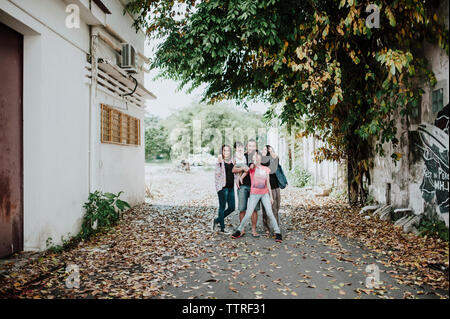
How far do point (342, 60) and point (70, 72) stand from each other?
634cm

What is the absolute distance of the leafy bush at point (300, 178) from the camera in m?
17.4

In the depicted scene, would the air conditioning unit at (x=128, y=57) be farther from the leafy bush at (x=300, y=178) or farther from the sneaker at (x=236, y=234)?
the leafy bush at (x=300, y=178)

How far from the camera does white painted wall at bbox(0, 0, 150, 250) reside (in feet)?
18.7

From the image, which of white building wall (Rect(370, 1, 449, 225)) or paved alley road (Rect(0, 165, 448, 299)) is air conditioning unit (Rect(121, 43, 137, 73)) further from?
white building wall (Rect(370, 1, 449, 225))

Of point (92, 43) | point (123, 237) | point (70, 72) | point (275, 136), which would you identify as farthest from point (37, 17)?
point (275, 136)

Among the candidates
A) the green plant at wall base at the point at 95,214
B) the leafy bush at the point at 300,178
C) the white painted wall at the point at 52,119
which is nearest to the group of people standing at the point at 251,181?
the green plant at wall base at the point at 95,214

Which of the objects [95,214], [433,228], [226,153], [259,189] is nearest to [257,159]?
[259,189]

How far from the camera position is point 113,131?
9.20 metres

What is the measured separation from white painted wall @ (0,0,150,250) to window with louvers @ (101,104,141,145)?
2.30 ft

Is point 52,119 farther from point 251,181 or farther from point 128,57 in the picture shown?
point 251,181

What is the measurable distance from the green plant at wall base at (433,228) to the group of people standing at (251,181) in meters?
2.70

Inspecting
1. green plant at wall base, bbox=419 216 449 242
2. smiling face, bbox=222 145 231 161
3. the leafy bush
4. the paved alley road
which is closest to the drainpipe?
the paved alley road

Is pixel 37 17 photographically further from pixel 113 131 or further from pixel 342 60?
pixel 342 60

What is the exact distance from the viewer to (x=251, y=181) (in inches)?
276
